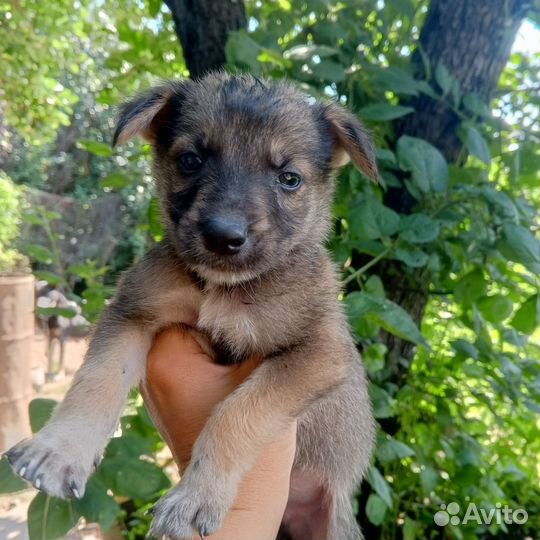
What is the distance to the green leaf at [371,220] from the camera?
2498 millimetres

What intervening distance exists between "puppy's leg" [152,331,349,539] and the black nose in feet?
1.66

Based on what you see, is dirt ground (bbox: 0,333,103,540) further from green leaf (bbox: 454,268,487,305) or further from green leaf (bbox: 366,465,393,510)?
green leaf (bbox: 454,268,487,305)

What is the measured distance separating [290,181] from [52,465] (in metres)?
1.40

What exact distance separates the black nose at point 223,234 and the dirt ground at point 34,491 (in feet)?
4.23

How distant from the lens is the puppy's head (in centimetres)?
195

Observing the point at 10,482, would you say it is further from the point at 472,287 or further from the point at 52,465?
the point at 472,287

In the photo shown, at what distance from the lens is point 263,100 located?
2.29m

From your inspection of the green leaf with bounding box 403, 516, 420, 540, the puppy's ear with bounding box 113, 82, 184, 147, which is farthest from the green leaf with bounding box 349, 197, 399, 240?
the green leaf with bounding box 403, 516, 420, 540

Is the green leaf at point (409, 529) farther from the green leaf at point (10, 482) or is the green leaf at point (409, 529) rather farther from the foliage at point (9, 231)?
the foliage at point (9, 231)

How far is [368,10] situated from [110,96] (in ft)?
5.72

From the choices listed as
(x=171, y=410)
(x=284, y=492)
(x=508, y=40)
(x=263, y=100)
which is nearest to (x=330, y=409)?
(x=284, y=492)

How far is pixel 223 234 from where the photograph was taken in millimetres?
1804

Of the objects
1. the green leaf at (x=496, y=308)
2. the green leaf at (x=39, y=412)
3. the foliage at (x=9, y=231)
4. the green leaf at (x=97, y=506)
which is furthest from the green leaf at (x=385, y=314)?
the foliage at (x=9, y=231)

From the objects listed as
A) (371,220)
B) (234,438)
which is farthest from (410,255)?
(234,438)
